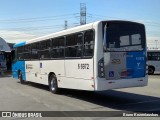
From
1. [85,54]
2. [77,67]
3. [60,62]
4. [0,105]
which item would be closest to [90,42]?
[85,54]

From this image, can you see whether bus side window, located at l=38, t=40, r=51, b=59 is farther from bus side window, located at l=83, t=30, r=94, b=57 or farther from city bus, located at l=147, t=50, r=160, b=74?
city bus, located at l=147, t=50, r=160, b=74

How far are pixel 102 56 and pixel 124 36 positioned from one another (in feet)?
4.42

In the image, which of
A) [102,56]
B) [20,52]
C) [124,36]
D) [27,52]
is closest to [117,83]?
[102,56]

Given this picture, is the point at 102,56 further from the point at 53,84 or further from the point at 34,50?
the point at 34,50

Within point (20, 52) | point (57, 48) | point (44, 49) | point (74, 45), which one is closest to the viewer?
point (74, 45)

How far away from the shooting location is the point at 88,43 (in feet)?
39.9

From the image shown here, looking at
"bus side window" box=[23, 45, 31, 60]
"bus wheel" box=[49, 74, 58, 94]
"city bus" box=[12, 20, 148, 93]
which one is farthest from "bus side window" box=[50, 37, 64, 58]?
"bus side window" box=[23, 45, 31, 60]

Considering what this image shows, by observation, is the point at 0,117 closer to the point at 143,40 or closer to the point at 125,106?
the point at 125,106

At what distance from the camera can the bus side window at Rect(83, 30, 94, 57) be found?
11.9 meters

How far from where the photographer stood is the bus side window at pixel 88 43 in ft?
38.9

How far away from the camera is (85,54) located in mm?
12305

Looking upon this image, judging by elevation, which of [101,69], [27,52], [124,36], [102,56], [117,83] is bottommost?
[117,83]

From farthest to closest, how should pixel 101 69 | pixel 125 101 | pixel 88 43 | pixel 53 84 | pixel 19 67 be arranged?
pixel 19 67 → pixel 53 84 → pixel 125 101 → pixel 88 43 → pixel 101 69

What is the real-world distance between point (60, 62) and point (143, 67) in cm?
400
